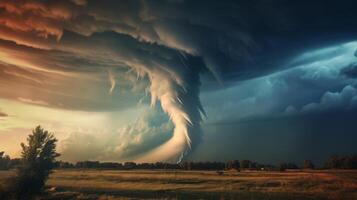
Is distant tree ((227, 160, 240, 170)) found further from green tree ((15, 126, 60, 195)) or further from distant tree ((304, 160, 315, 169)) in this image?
green tree ((15, 126, 60, 195))

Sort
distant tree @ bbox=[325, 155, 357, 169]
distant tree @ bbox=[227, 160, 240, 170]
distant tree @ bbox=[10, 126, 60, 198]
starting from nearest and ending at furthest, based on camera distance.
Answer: distant tree @ bbox=[10, 126, 60, 198]
distant tree @ bbox=[325, 155, 357, 169]
distant tree @ bbox=[227, 160, 240, 170]

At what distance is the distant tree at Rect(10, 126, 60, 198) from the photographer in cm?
6119

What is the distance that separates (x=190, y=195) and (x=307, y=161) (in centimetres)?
9862

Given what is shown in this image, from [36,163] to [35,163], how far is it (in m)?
0.16

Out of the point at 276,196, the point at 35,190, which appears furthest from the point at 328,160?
the point at 35,190

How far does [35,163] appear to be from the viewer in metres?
66.9

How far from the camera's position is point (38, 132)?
69812mm

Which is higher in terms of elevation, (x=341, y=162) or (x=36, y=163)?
(x=341, y=162)

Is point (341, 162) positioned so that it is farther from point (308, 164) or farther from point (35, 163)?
point (35, 163)

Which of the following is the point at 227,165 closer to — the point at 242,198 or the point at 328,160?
the point at 328,160

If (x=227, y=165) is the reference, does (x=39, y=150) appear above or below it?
below

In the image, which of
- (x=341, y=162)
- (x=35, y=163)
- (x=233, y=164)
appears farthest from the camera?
(x=233, y=164)

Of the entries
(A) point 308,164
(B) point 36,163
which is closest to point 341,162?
(A) point 308,164

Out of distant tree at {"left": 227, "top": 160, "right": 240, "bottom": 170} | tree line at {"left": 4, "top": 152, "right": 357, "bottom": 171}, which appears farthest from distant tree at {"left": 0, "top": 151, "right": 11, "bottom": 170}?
distant tree at {"left": 227, "top": 160, "right": 240, "bottom": 170}
